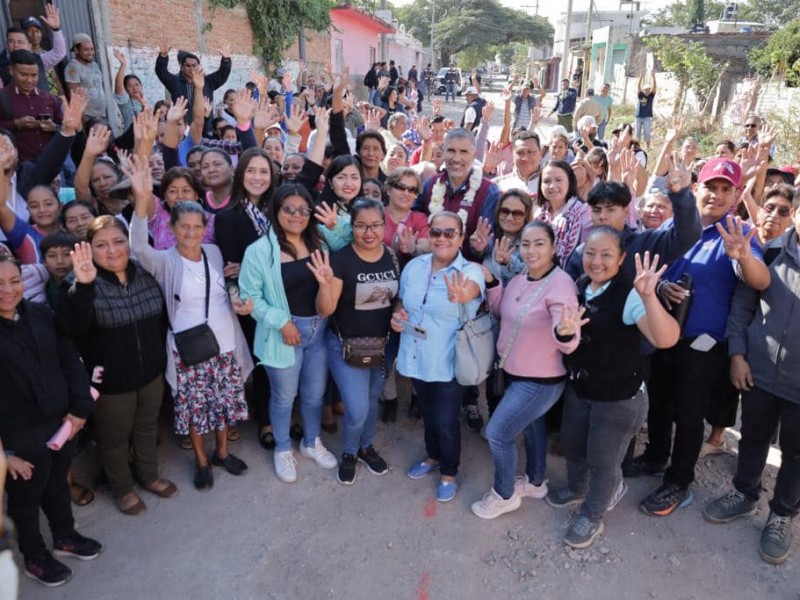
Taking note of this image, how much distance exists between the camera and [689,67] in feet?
50.8

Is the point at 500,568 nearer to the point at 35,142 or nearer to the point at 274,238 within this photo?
the point at 274,238

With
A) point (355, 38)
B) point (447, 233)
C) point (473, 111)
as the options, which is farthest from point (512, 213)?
point (355, 38)

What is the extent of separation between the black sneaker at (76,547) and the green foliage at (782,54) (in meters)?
14.9

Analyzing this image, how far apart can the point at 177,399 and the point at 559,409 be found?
2.47 meters

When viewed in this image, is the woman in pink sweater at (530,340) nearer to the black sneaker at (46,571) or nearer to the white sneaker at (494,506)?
the white sneaker at (494,506)

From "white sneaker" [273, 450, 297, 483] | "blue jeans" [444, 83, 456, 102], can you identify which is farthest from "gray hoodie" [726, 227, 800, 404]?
"blue jeans" [444, 83, 456, 102]

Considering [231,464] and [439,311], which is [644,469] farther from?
[231,464]

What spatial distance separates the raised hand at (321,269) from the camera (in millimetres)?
3068

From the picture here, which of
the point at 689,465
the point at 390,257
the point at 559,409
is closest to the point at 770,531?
the point at 689,465

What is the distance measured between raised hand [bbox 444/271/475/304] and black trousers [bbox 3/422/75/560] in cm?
204

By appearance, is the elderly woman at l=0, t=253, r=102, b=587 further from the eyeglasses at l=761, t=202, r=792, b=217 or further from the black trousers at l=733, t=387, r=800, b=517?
the eyeglasses at l=761, t=202, r=792, b=217

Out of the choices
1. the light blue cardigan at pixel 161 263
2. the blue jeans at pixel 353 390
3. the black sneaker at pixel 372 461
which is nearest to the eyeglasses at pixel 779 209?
the blue jeans at pixel 353 390

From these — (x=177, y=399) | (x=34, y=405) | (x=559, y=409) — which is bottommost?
(x=559, y=409)

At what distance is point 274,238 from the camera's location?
3.27 m
